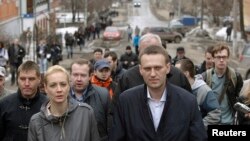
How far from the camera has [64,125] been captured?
5828 mm

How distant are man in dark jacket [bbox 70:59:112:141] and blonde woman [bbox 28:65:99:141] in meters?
1.37

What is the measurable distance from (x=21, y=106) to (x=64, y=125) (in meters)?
1.15

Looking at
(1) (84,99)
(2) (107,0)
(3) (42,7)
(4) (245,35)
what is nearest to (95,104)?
(1) (84,99)

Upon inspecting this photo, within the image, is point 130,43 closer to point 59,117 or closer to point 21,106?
point 21,106

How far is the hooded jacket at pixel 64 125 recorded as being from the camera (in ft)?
19.0

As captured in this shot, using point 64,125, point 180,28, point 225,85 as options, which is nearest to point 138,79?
point 64,125

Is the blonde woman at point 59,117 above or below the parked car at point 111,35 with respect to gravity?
above

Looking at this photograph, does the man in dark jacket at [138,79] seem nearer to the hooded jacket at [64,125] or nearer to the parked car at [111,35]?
the hooded jacket at [64,125]

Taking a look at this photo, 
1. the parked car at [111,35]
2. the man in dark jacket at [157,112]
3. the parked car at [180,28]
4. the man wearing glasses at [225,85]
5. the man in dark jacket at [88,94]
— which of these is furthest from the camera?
the parked car at [180,28]

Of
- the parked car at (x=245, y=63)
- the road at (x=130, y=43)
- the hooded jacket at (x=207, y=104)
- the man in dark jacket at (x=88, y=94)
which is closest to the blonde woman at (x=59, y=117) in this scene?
the man in dark jacket at (x=88, y=94)

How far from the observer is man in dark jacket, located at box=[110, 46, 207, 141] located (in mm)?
5402

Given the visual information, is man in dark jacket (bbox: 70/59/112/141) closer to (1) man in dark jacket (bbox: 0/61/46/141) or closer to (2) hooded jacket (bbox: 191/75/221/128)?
(1) man in dark jacket (bbox: 0/61/46/141)

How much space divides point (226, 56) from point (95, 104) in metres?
2.35

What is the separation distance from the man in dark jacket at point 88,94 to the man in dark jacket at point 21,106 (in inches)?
23.6
